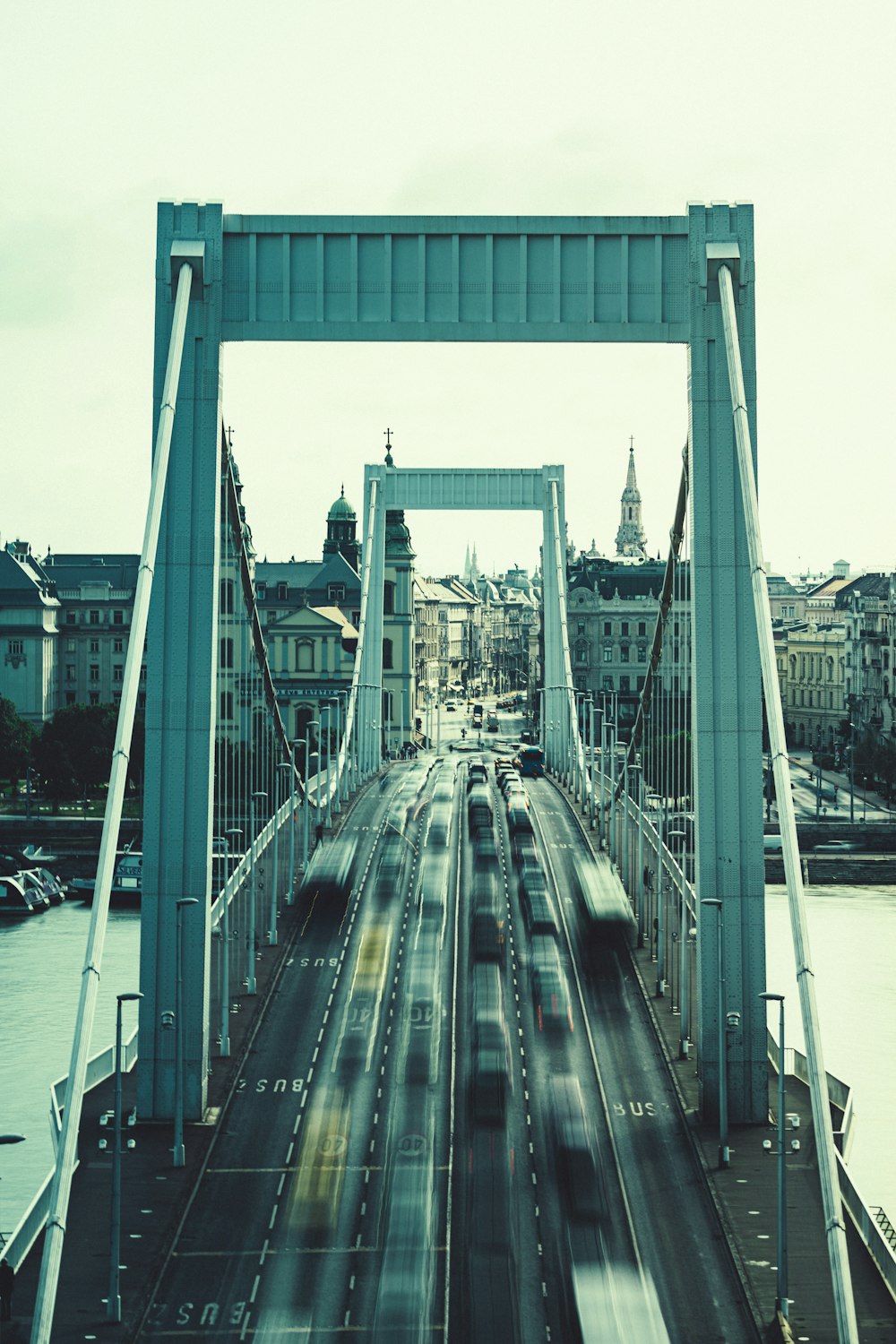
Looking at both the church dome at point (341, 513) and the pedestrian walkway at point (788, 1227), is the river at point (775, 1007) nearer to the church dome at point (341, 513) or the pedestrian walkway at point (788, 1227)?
Answer: the pedestrian walkway at point (788, 1227)

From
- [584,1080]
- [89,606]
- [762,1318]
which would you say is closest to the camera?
[762,1318]

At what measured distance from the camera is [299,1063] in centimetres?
4225

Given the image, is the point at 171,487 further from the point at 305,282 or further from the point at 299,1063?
the point at 299,1063

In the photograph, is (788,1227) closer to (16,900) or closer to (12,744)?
(16,900)

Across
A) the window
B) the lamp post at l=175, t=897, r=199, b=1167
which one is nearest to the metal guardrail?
the lamp post at l=175, t=897, r=199, b=1167

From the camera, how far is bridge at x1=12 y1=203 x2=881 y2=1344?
28547 millimetres

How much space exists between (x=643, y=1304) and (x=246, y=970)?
86.8ft

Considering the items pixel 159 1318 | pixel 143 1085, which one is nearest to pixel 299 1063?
pixel 143 1085

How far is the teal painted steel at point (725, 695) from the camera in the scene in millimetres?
36469

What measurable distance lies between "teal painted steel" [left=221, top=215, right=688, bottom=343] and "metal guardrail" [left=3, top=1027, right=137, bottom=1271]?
16659mm

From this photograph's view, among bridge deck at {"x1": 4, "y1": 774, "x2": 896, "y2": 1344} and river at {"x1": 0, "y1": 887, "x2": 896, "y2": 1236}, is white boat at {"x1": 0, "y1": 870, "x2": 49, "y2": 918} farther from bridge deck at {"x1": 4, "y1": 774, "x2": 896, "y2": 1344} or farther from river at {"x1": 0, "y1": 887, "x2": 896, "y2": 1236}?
bridge deck at {"x1": 4, "y1": 774, "x2": 896, "y2": 1344}

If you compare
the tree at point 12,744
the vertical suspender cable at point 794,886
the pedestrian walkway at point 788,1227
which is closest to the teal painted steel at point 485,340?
the pedestrian walkway at point 788,1227

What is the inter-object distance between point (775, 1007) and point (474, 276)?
30.6 m

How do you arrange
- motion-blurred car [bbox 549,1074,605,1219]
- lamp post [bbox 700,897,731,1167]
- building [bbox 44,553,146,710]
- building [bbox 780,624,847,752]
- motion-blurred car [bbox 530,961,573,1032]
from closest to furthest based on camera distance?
motion-blurred car [bbox 549,1074,605,1219], lamp post [bbox 700,897,731,1167], motion-blurred car [bbox 530,961,573,1032], building [bbox 44,553,146,710], building [bbox 780,624,847,752]
